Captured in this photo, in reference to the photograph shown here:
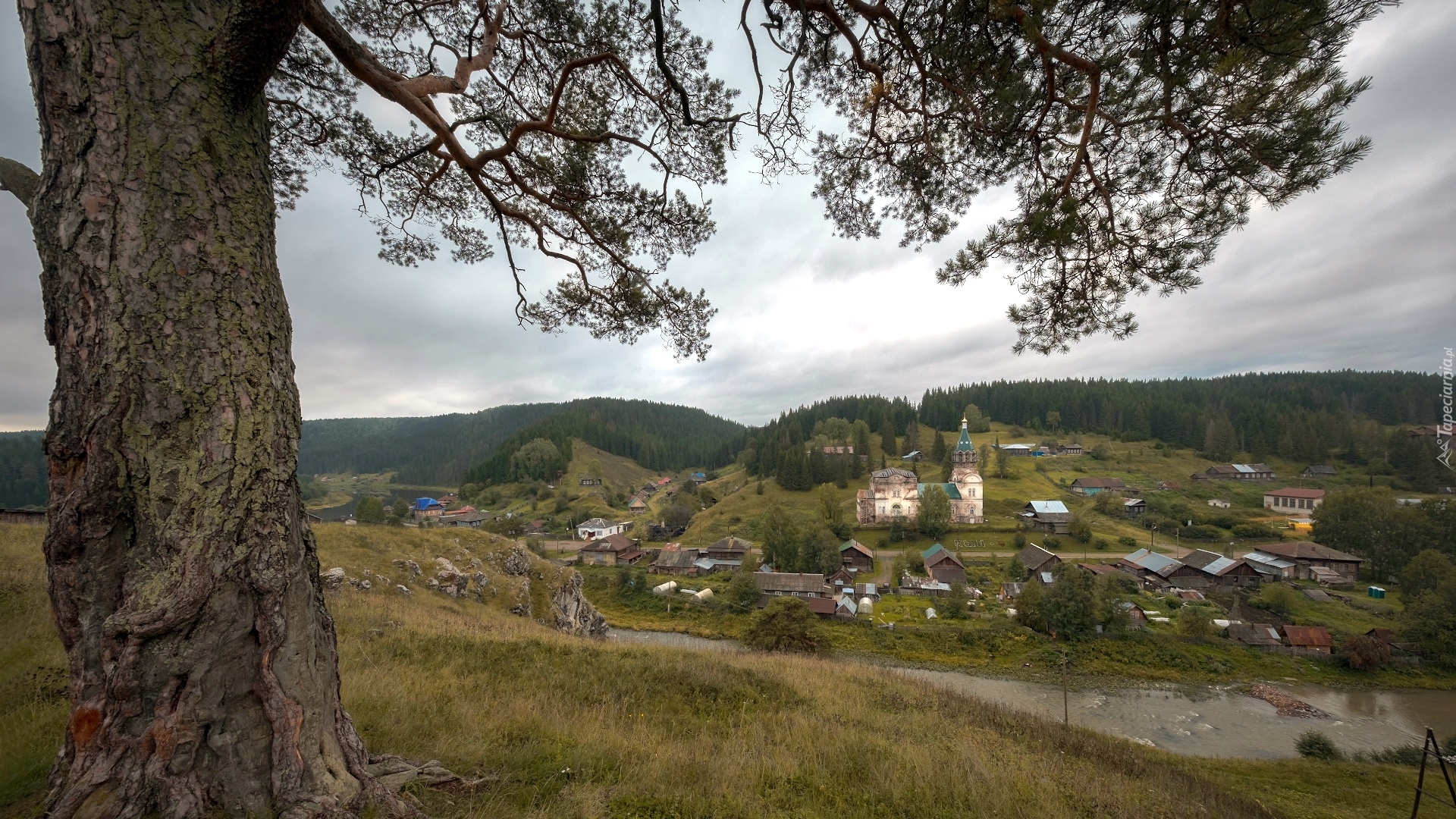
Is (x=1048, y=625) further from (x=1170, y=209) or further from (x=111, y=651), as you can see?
(x=111, y=651)

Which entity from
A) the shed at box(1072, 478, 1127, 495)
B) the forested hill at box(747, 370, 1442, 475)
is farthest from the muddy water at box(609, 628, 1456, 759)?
the forested hill at box(747, 370, 1442, 475)

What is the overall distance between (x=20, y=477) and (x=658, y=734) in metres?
90.0

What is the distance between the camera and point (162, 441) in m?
2.00

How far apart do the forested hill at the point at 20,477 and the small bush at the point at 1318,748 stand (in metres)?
85.4

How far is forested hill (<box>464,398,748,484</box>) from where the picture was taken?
8962 cm

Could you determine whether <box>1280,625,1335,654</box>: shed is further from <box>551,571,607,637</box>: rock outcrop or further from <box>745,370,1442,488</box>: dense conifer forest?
<box>745,370,1442,488</box>: dense conifer forest

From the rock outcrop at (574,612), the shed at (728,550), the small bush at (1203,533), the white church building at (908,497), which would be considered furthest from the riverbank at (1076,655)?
the small bush at (1203,533)

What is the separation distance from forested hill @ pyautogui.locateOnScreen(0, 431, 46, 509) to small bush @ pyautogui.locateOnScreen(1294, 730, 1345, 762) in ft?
280

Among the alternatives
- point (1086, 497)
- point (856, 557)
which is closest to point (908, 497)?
point (856, 557)

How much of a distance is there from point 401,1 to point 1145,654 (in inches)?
1380

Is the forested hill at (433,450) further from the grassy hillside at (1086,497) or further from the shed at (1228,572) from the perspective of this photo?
the shed at (1228,572)

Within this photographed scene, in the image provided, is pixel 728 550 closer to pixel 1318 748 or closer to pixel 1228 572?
pixel 1318 748

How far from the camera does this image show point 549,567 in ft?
53.4

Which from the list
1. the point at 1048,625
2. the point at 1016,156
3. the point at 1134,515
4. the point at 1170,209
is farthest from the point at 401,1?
the point at 1134,515
